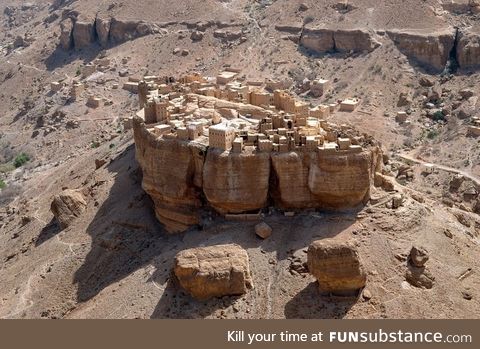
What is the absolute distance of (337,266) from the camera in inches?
1248

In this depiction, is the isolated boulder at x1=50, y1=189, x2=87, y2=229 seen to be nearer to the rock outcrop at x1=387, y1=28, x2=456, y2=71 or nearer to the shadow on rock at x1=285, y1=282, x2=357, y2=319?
the shadow on rock at x1=285, y1=282, x2=357, y2=319

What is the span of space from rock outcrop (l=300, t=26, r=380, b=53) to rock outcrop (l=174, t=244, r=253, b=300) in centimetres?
5573

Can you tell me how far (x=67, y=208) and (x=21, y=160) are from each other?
107 ft

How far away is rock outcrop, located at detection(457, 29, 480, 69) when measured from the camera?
255ft

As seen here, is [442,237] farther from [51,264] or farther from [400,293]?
[51,264]

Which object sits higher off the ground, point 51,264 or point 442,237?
point 442,237

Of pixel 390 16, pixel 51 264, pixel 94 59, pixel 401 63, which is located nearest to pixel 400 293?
pixel 51 264

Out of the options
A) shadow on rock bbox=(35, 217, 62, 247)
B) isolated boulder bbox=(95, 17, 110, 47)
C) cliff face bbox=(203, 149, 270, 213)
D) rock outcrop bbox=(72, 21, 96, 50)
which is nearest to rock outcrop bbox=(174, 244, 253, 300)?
cliff face bbox=(203, 149, 270, 213)

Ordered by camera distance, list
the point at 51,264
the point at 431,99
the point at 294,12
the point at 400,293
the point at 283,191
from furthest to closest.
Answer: the point at 294,12
the point at 431,99
the point at 51,264
the point at 283,191
the point at 400,293

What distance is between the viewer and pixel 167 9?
10250 centimetres

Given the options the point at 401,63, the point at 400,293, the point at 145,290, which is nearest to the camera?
the point at 400,293

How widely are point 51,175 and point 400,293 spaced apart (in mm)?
39657

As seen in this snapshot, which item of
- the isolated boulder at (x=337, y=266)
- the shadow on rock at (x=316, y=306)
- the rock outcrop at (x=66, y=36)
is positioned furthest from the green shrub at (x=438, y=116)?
the rock outcrop at (x=66, y=36)

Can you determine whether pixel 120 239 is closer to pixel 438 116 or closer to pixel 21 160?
pixel 21 160
